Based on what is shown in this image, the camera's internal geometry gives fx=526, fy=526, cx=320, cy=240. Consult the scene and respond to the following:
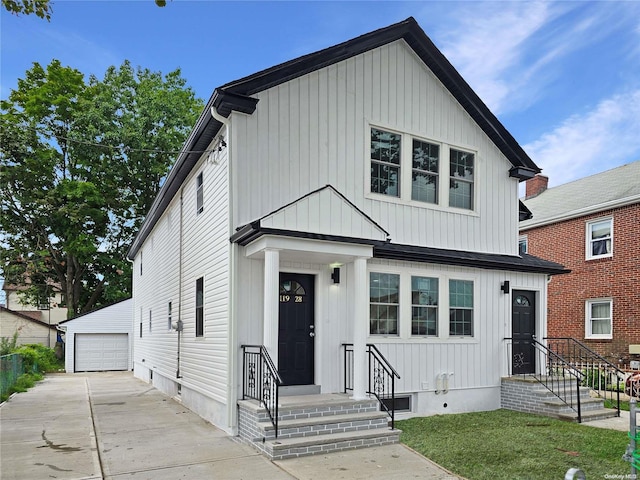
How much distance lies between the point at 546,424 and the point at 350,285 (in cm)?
418

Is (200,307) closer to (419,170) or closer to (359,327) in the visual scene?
(359,327)

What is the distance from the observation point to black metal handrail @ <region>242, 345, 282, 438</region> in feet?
24.7

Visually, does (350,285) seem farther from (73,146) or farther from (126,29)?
(73,146)

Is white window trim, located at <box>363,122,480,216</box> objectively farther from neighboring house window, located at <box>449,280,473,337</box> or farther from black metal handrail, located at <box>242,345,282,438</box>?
black metal handrail, located at <box>242,345,282,438</box>

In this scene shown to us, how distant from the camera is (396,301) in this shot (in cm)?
1012

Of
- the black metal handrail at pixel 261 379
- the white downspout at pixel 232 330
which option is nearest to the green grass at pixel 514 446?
the black metal handrail at pixel 261 379

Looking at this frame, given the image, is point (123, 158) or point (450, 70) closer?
point (450, 70)

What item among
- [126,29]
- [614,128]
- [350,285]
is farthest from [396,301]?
[614,128]

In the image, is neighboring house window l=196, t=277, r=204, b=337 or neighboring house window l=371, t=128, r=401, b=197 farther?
neighboring house window l=196, t=277, r=204, b=337

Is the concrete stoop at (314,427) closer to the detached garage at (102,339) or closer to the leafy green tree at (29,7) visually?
the leafy green tree at (29,7)

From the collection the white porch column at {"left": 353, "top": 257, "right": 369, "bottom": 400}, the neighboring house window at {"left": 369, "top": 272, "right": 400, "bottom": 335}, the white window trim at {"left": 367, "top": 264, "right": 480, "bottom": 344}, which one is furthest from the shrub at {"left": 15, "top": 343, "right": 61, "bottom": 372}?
the white porch column at {"left": 353, "top": 257, "right": 369, "bottom": 400}

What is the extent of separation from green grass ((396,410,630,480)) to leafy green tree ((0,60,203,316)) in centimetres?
2231

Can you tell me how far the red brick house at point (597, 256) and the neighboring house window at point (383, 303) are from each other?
10.4 m

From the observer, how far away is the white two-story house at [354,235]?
28.5ft
